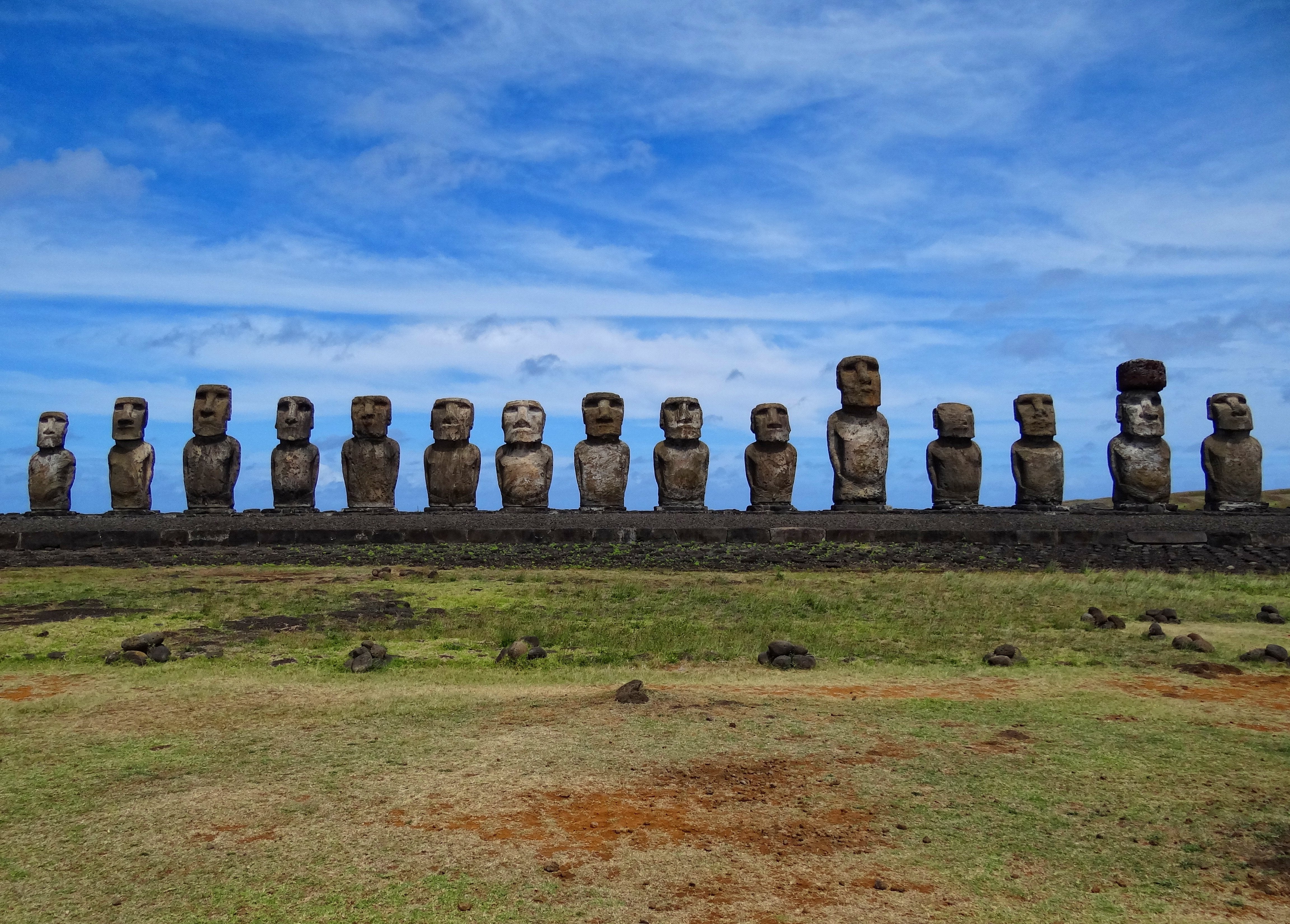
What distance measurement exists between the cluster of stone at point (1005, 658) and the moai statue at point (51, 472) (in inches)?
798

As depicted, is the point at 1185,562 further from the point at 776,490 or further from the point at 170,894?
the point at 170,894

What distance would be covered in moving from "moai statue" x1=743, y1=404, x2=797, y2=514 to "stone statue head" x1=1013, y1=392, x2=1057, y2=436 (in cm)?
437

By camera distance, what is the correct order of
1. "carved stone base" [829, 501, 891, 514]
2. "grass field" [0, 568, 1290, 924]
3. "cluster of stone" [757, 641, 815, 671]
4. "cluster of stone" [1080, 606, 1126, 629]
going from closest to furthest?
"grass field" [0, 568, 1290, 924]
"cluster of stone" [757, 641, 815, 671]
"cluster of stone" [1080, 606, 1126, 629]
"carved stone base" [829, 501, 891, 514]

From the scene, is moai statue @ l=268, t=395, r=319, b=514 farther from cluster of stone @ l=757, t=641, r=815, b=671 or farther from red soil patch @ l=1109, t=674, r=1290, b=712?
red soil patch @ l=1109, t=674, r=1290, b=712

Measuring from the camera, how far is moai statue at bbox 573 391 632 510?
68.1 feet

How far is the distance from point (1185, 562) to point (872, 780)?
1198 centimetres

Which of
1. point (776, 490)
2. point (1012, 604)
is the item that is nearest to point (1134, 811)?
point (1012, 604)

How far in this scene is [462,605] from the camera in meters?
11.0

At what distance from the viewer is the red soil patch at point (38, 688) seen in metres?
6.89

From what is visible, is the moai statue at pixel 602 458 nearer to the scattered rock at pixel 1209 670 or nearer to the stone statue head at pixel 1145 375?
the stone statue head at pixel 1145 375

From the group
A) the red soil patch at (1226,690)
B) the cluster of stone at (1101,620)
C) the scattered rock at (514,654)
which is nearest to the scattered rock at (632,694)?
the scattered rock at (514,654)

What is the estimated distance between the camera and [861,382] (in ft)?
69.0

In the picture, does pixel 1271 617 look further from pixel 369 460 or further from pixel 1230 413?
pixel 369 460

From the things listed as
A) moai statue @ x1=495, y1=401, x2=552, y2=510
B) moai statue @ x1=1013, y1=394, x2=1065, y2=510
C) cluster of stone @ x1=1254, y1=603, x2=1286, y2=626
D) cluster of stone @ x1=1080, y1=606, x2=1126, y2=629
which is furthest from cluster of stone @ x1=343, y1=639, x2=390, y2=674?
moai statue @ x1=1013, y1=394, x2=1065, y2=510
